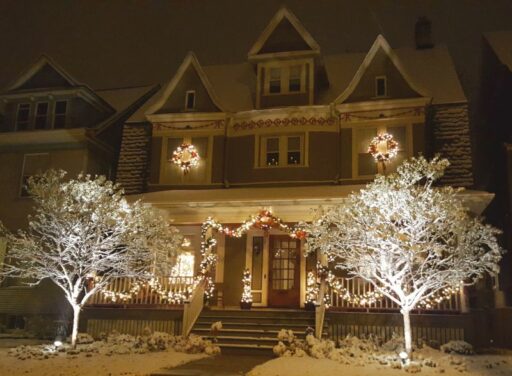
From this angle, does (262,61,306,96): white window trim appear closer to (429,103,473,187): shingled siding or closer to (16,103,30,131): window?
(429,103,473,187): shingled siding

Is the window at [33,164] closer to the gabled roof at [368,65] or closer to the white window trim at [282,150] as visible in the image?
the white window trim at [282,150]

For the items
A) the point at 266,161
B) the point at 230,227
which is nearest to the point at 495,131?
the point at 266,161

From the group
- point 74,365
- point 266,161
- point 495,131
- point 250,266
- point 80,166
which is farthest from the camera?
point 495,131

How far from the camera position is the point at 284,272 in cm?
1822

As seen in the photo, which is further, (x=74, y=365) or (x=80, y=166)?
(x=80, y=166)

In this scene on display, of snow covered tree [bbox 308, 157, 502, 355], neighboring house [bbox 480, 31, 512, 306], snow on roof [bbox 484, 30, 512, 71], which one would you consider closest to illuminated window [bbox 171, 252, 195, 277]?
snow covered tree [bbox 308, 157, 502, 355]

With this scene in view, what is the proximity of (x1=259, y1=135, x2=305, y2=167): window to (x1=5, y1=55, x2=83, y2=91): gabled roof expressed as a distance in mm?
8236

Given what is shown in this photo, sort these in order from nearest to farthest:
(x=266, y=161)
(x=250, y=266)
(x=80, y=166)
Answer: (x=250, y=266)
(x=266, y=161)
(x=80, y=166)

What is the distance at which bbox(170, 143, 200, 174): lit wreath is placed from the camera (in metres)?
19.7

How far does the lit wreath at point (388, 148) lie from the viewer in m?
17.9

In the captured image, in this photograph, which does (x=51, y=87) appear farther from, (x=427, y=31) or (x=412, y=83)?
(x=427, y=31)

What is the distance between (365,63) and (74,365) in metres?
13.1

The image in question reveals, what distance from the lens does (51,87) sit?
865 inches

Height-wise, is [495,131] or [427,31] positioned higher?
[427,31]
